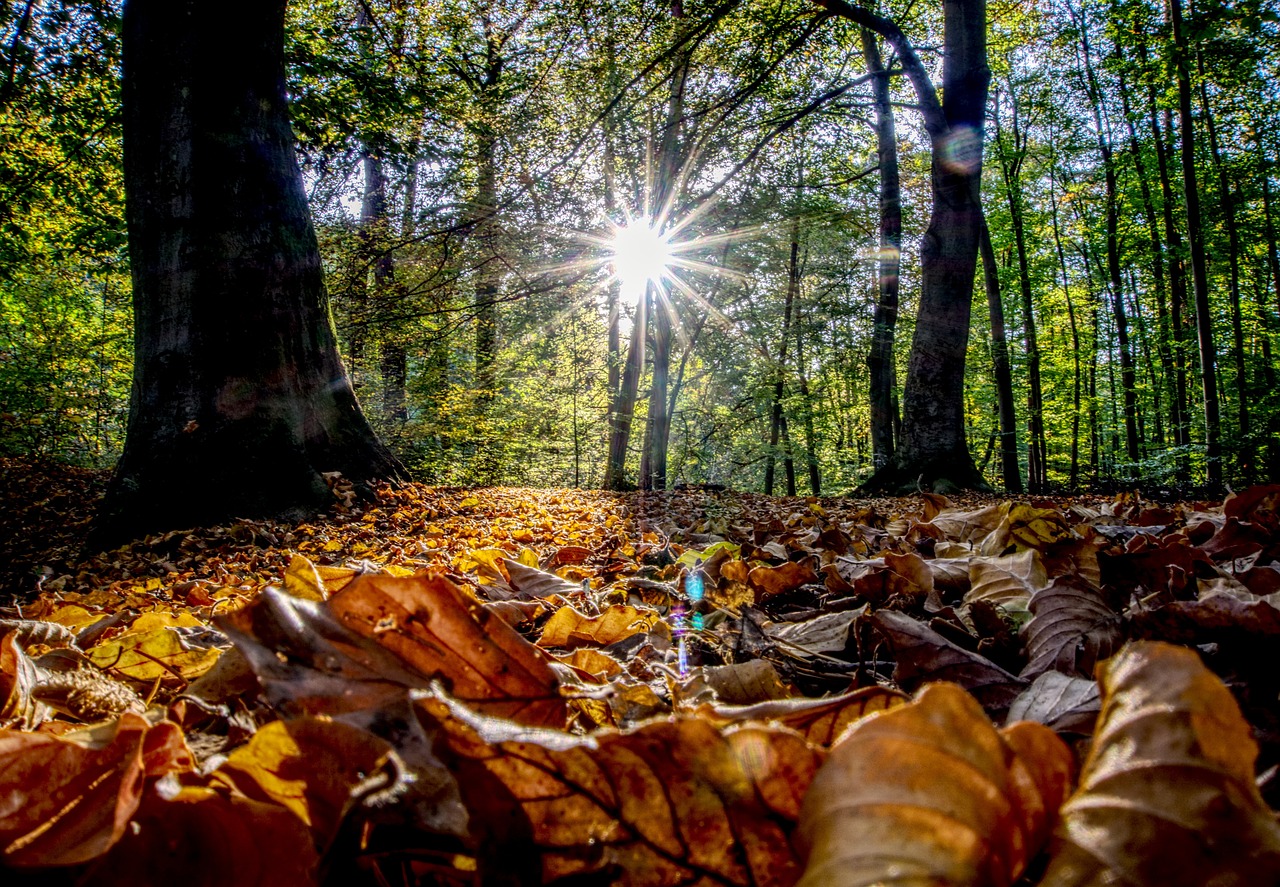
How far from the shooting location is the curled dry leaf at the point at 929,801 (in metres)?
0.26

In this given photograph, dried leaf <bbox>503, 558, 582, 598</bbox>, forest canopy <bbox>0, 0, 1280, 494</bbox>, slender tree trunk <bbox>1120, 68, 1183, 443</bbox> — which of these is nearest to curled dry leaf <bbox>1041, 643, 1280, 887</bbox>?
dried leaf <bbox>503, 558, 582, 598</bbox>

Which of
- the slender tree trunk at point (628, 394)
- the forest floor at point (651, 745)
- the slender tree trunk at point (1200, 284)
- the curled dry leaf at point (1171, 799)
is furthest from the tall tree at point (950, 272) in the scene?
the curled dry leaf at point (1171, 799)

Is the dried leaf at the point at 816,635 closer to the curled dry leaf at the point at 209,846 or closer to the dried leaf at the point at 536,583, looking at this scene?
the dried leaf at the point at 536,583

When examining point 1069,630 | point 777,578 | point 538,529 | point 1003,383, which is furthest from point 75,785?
point 1003,383

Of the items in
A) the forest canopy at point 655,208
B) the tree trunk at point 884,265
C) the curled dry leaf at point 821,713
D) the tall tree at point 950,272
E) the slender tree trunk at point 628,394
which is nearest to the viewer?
the curled dry leaf at point 821,713

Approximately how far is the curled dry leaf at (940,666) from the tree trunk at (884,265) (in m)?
10.2

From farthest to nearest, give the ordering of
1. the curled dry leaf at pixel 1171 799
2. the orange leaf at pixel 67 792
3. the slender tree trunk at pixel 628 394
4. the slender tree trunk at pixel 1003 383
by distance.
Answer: the slender tree trunk at pixel 1003 383 → the slender tree trunk at pixel 628 394 → the orange leaf at pixel 67 792 → the curled dry leaf at pixel 1171 799

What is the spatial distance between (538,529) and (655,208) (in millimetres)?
6499

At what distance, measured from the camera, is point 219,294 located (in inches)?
148

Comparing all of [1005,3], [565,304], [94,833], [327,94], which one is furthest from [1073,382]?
[94,833]

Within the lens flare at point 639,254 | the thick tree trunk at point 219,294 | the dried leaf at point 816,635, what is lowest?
the dried leaf at point 816,635

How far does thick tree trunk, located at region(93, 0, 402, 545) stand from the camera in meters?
3.53

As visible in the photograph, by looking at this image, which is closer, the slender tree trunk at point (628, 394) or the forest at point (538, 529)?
the forest at point (538, 529)

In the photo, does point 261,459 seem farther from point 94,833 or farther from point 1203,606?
point 1203,606
